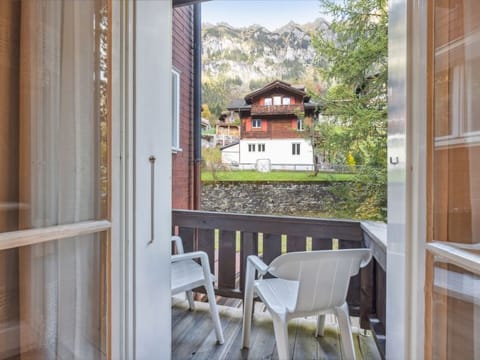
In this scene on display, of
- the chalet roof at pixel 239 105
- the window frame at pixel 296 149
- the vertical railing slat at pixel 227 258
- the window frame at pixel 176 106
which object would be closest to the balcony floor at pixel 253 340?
the vertical railing slat at pixel 227 258

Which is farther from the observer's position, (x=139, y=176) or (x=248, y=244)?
(x=248, y=244)

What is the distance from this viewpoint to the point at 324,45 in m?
2.75

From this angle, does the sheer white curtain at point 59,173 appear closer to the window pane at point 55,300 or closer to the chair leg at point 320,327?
the window pane at point 55,300

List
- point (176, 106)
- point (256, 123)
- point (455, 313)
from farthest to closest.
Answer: point (176, 106)
point (256, 123)
point (455, 313)

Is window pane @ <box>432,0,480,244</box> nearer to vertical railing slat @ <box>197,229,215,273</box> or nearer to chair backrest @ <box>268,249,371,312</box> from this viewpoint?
chair backrest @ <box>268,249,371,312</box>

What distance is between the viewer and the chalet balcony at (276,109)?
9.12 ft

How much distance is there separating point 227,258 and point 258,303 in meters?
0.45

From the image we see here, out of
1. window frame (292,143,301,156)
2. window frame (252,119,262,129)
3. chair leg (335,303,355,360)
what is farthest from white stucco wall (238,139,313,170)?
chair leg (335,303,355,360)

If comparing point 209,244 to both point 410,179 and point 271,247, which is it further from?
point 410,179

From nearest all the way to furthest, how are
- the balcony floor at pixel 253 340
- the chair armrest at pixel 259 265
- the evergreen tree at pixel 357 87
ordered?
1. the chair armrest at pixel 259 265
2. the balcony floor at pixel 253 340
3. the evergreen tree at pixel 357 87

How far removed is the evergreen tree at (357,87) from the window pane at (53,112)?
2174 millimetres

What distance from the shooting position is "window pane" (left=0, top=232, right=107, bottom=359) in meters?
0.70

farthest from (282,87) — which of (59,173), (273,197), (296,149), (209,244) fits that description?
(59,173)

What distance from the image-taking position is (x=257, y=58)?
2.91m
